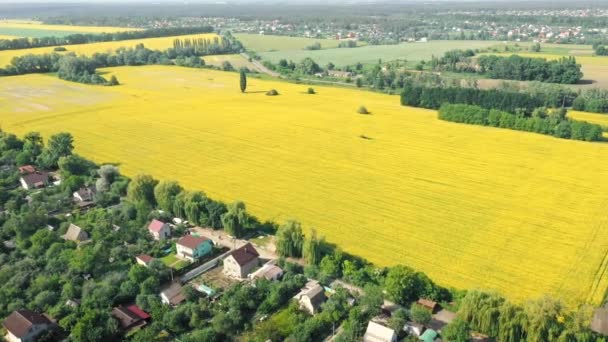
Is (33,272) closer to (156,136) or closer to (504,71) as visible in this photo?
(156,136)

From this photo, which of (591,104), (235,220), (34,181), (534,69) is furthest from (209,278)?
(534,69)

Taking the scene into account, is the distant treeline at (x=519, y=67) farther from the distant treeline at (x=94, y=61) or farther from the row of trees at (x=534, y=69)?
the distant treeline at (x=94, y=61)

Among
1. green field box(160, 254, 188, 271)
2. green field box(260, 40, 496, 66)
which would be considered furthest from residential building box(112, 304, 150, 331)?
green field box(260, 40, 496, 66)

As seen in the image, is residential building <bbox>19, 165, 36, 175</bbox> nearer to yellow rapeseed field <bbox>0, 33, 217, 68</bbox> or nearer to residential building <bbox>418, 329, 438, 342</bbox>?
residential building <bbox>418, 329, 438, 342</bbox>

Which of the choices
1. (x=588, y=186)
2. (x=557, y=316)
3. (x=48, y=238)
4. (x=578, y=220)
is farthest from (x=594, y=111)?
(x=48, y=238)

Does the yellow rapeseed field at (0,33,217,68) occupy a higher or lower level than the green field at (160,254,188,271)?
higher
